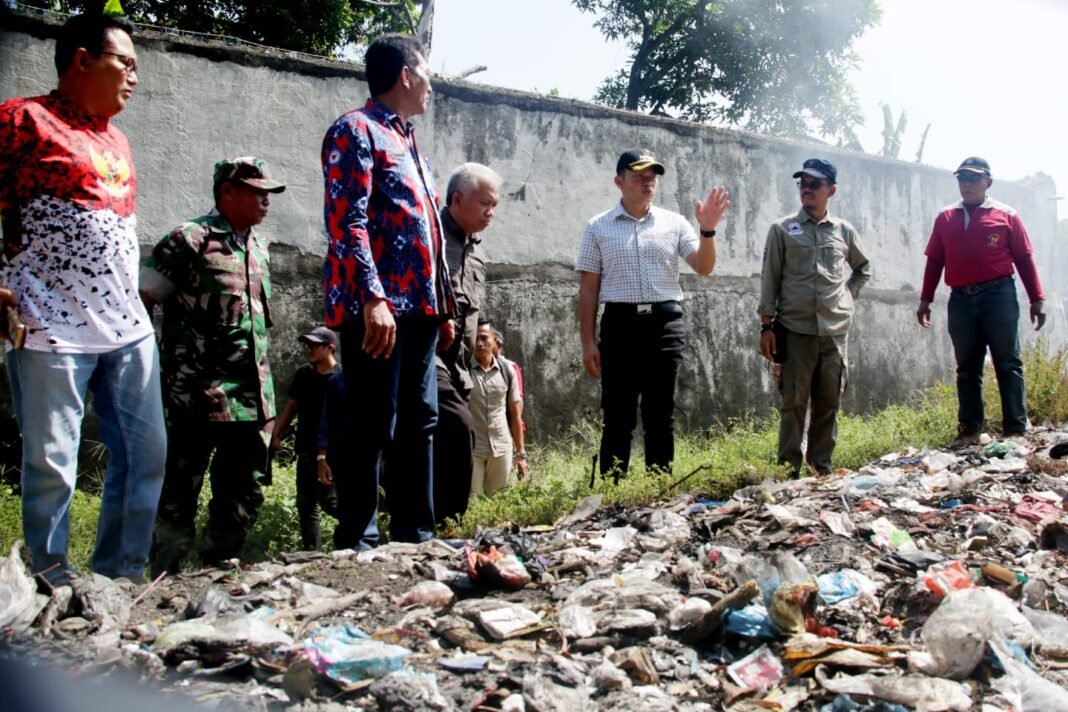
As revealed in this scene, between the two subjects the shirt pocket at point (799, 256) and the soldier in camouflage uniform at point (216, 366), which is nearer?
the soldier in camouflage uniform at point (216, 366)

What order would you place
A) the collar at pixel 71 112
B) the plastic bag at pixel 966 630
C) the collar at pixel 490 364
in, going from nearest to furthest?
the plastic bag at pixel 966 630
the collar at pixel 71 112
the collar at pixel 490 364

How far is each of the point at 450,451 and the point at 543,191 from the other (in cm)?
308

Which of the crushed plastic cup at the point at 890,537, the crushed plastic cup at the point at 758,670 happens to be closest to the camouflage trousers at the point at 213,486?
the crushed plastic cup at the point at 758,670

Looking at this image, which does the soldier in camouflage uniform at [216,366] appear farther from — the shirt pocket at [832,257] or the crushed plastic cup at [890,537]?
the shirt pocket at [832,257]

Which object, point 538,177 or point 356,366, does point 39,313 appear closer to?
point 356,366

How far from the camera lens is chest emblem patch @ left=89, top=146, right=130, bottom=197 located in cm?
293

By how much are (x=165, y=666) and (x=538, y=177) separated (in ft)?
16.3

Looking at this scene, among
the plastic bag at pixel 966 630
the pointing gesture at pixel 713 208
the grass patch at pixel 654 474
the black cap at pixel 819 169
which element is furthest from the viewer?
the black cap at pixel 819 169

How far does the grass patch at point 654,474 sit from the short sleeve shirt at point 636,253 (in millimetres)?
918

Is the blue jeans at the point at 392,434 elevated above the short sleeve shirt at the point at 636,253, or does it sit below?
below

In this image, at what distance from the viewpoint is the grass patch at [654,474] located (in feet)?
14.0

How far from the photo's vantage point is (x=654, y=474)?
4602 mm

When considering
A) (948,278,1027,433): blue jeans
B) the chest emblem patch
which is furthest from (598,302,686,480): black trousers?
(948,278,1027,433): blue jeans

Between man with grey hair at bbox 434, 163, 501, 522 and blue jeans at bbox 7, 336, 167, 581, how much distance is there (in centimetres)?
138
